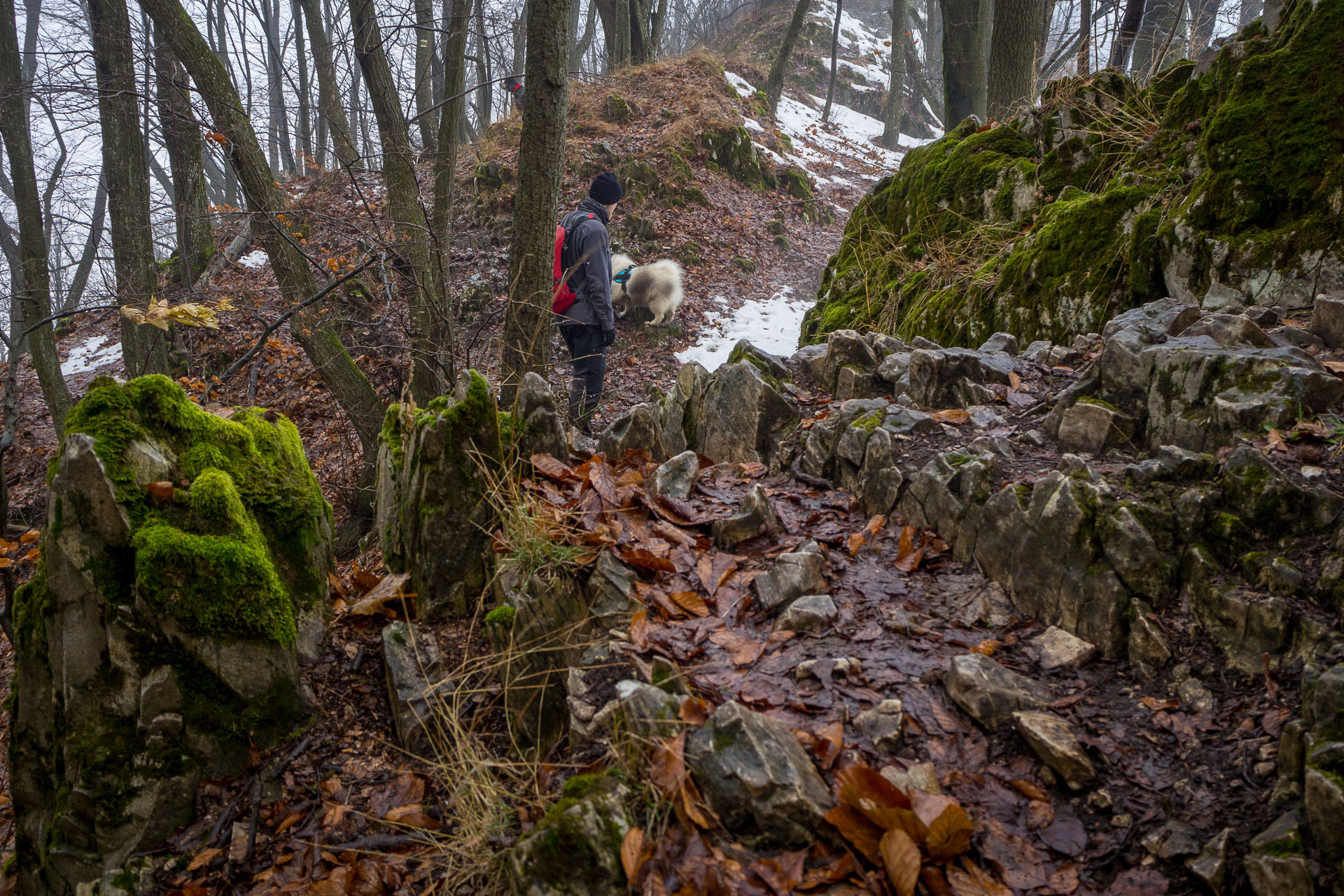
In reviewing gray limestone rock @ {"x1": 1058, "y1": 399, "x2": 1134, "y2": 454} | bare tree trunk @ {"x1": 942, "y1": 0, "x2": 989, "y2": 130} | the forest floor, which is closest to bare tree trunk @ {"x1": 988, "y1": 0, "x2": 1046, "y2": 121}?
bare tree trunk @ {"x1": 942, "y1": 0, "x2": 989, "y2": 130}

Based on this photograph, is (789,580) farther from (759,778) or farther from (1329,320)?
(1329,320)

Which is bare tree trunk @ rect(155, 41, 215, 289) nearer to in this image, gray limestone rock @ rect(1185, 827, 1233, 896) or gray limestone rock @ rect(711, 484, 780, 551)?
gray limestone rock @ rect(711, 484, 780, 551)

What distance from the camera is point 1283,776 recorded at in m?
1.71

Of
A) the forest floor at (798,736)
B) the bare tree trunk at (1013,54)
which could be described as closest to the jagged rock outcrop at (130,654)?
the forest floor at (798,736)

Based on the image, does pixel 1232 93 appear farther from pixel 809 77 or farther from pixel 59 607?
pixel 809 77

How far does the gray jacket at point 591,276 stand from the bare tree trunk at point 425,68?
2.64 metres

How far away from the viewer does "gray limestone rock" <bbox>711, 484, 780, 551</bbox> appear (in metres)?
3.11

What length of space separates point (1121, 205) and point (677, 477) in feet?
12.6

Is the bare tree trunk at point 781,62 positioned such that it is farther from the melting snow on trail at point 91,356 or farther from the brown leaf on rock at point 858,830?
the brown leaf on rock at point 858,830

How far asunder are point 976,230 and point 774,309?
213 inches

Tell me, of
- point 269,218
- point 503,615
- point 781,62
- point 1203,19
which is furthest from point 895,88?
point 503,615

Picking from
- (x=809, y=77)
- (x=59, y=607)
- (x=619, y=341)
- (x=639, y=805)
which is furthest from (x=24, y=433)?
(x=809, y=77)

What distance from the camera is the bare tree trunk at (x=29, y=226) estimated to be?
26.3 ft

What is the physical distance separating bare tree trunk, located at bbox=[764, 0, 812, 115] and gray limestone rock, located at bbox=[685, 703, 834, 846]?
20946 mm
